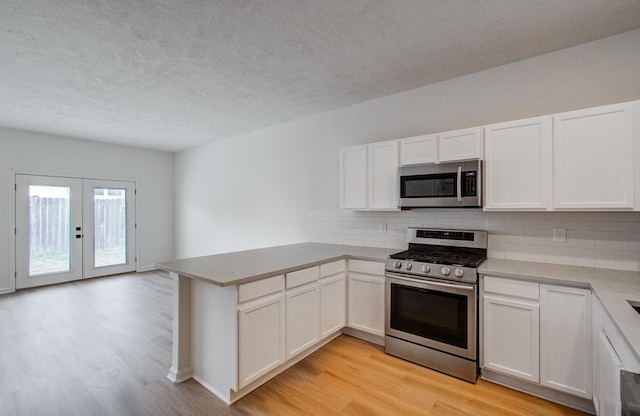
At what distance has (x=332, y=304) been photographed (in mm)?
2922

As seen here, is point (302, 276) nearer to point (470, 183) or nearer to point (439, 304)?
point (439, 304)

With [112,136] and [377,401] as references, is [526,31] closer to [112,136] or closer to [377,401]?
Result: [377,401]

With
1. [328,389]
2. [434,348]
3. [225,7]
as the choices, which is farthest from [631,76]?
[328,389]

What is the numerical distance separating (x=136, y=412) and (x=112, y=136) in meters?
4.92

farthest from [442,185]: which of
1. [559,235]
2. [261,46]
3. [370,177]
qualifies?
[261,46]

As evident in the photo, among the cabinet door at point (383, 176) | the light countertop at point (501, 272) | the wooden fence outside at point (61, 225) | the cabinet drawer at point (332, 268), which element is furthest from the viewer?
the wooden fence outside at point (61, 225)

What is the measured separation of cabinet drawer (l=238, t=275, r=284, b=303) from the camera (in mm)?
2070

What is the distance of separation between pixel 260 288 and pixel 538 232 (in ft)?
7.76

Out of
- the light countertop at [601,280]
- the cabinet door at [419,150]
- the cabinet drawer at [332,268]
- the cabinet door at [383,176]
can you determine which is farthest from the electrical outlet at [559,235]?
the cabinet drawer at [332,268]

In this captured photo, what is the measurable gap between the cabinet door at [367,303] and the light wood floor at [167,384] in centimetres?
21

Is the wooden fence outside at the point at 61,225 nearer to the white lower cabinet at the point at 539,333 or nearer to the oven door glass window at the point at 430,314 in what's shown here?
the oven door glass window at the point at 430,314

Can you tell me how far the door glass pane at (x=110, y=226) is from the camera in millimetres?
5805

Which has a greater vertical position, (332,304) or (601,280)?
(601,280)

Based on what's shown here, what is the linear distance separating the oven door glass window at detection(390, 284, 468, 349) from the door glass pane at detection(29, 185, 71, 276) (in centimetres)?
591
